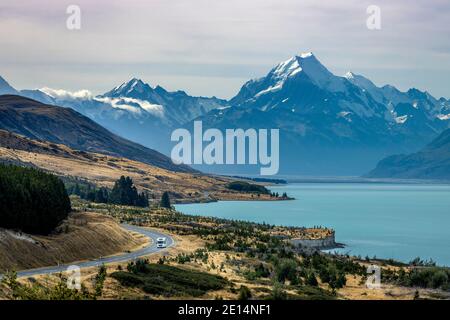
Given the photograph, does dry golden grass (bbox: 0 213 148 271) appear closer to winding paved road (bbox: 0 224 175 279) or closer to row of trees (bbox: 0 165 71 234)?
winding paved road (bbox: 0 224 175 279)

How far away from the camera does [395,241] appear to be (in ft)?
557

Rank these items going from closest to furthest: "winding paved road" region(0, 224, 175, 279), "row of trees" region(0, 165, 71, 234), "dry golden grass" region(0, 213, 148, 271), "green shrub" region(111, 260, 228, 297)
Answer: "green shrub" region(111, 260, 228, 297)
"winding paved road" region(0, 224, 175, 279)
"dry golden grass" region(0, 213, 148, 271)
"row of trees" region(0, 165, 71, 234)

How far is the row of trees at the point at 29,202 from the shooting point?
8488 centimetres

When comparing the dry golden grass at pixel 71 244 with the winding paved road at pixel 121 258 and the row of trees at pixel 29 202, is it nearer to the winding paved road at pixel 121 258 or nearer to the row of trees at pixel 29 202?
the winding paved road at pixel 121 258

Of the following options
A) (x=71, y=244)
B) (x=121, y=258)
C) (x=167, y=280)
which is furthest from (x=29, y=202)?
(x=167, y=280)

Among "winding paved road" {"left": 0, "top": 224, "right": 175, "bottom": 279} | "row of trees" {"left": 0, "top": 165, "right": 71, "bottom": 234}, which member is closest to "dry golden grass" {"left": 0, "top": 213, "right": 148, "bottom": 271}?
"winding paved road" {"left": 0, "top": 224, "right": 175, "bottom": 279}

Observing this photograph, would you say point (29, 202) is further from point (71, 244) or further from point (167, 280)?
point (167, 280)

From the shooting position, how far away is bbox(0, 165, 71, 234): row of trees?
84875 millimetres

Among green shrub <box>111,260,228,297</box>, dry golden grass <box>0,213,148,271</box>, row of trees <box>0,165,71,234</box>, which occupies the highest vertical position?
row of trees <box>0,165,71,234</box>

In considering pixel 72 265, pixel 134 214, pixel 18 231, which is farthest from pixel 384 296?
pixel 134 214

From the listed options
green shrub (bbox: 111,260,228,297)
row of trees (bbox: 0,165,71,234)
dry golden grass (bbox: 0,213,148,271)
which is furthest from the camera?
row of trees (bbox: 0,165,71,234)
